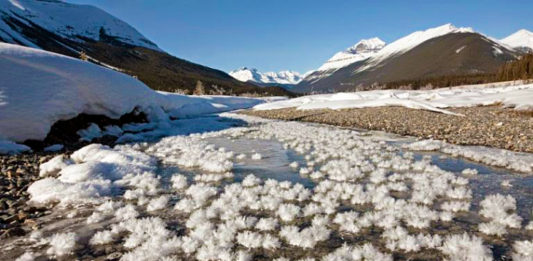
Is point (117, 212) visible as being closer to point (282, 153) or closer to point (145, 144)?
point (282, 153)

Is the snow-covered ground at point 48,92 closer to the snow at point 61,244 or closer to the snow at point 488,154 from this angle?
the snow at point 61,244

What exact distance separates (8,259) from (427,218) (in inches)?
290

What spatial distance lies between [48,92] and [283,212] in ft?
53.9

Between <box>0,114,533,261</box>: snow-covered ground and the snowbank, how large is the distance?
5.83 metres

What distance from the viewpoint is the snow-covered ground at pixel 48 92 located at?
13.2 m

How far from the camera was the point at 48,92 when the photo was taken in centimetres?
1546

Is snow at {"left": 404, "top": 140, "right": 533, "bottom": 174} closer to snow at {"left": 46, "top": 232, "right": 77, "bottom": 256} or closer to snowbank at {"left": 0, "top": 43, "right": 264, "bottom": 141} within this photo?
snow at {"left": 46, "top": 232, "right": 77, "bottom": 256}

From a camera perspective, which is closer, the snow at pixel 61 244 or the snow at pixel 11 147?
the snow at pixel 61 244

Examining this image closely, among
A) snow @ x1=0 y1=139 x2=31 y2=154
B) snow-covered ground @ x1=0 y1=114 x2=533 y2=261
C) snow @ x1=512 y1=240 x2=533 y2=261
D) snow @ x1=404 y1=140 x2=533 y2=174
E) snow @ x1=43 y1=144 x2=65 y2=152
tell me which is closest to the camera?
snow @ x1=512 y1=240 x2=533 y2=261

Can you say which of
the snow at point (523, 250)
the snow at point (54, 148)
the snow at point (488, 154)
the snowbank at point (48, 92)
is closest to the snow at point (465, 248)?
the snow at point (523, 250)

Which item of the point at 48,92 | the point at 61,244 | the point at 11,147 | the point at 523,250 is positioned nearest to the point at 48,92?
the point at 48,92

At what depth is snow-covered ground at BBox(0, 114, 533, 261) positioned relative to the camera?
175 inches

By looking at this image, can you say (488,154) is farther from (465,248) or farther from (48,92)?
(48,92)

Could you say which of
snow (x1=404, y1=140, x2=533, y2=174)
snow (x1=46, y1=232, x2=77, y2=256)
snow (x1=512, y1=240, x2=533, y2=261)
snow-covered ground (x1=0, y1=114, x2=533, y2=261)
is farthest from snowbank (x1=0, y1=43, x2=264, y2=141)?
snow (x1=404, y1=140, x2=533, y2=174)
